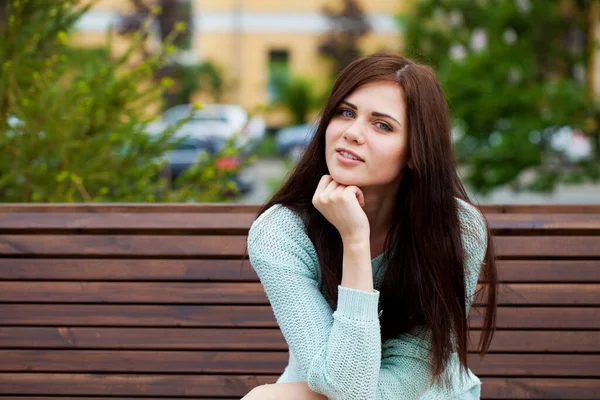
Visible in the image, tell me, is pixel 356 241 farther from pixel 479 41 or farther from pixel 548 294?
pixel 479 41

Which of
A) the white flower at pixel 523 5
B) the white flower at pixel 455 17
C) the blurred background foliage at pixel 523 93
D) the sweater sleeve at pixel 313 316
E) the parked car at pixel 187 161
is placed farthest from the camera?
the parked car at pixel 187 161

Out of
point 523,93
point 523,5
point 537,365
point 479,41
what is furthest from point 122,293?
point 523,5

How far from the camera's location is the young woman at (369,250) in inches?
74.9

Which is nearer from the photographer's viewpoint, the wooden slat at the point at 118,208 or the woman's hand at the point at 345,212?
the woman's hand at the point at 345,212

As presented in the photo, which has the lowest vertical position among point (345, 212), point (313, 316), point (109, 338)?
point (109, 338)

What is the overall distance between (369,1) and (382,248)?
2892cm

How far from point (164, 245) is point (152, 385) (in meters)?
0.43

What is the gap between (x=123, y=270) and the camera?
99.9 inches

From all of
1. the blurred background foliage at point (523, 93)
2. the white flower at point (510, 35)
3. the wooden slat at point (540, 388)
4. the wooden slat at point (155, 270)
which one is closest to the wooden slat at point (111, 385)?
the wooden slat at point (155, 270)

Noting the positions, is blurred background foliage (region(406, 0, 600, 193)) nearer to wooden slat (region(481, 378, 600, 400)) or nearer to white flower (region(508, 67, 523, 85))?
white flower (region(508, 67, 523, 85))

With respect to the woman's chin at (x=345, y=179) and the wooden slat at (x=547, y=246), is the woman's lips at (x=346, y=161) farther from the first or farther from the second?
the wooden slat at (x=547, y=246)

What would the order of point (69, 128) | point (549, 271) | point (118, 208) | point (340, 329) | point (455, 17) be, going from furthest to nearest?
point (455, 17), point (69, 128), point (118, 208), point (549, 271), point (340, 329)

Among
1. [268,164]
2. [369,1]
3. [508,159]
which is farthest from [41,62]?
[369,1]

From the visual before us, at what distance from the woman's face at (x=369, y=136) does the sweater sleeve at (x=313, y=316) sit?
0.20 meters
